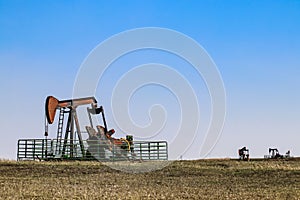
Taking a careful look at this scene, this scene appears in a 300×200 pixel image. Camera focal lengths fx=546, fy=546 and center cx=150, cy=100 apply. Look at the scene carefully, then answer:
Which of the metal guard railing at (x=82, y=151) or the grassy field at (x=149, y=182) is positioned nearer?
the grassy field at (x=149, y=182)

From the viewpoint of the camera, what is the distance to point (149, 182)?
20797mm

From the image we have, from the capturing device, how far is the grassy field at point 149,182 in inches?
632

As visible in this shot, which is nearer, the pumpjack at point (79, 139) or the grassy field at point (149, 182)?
the grassy field at point (149, 182)

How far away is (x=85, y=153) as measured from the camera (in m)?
34.3

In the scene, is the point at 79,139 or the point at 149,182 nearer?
the point at 149,182

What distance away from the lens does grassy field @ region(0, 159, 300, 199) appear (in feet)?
52.7

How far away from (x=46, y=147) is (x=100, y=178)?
12.1 metres

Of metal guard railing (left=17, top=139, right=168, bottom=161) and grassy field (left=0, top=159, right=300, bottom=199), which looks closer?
grassy field (left=0, top=159, right=300, bottom=199)

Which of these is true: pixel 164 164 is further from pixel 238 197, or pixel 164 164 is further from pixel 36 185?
pixel 238 197

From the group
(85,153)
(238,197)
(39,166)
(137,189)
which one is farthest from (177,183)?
(85,153)

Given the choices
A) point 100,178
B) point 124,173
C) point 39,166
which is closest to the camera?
point 100,178

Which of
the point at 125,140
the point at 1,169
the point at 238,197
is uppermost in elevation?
the point at 125,140

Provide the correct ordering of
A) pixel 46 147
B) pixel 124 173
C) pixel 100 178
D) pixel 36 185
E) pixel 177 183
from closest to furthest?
pixel 36 185
pixel 177 183
pixel 100 178
pixel 124 173
pixel 46 147

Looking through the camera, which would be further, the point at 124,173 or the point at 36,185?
the point at 124,173
